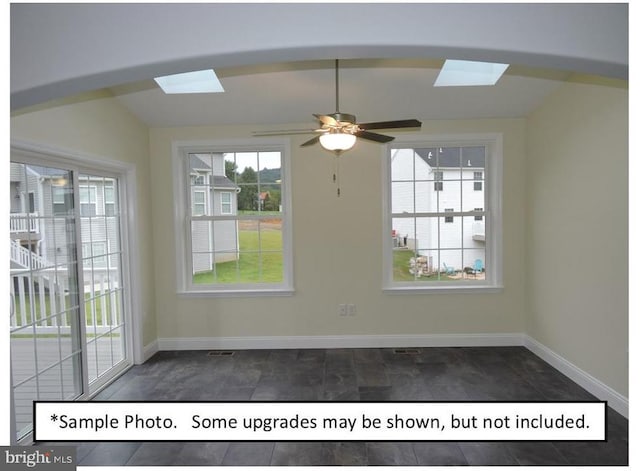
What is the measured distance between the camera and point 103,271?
384cm

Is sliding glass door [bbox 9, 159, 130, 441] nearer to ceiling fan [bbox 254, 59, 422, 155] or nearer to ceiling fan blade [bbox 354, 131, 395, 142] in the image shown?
ceiling fan [bbox 254, 59, 422, 155]

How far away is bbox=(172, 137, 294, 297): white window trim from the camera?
14.9ft

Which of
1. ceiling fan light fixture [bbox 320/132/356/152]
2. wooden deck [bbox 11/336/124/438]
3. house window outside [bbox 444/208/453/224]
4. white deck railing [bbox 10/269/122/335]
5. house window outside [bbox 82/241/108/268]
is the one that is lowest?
wooden deck [bbox 11/336/124/438]

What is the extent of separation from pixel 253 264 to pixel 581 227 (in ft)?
10.9

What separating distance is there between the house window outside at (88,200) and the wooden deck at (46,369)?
1086mm

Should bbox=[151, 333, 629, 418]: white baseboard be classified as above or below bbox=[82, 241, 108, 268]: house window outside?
below

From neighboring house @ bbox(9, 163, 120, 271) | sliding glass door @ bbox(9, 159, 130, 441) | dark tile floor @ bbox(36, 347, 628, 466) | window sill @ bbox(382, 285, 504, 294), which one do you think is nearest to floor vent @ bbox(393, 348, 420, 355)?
dark tile floor @ bbox(36, 347, 628, 466)

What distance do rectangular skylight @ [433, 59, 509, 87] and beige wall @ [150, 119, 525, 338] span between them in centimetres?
61

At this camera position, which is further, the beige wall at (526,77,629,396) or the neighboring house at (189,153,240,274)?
the neighboring house at (189,153,240,274)

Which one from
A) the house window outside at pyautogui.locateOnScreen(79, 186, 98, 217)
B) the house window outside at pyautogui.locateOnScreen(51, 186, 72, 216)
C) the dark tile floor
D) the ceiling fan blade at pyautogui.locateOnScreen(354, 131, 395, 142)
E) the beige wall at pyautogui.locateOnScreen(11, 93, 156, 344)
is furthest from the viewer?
the house window outside at pyautogui.locateOnScreen(79, 186, 98, 217)

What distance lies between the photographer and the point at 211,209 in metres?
4.70

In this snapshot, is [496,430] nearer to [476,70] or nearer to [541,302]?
[541,302]

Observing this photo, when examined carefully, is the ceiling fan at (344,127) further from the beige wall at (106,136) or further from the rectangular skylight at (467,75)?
the beige wall at (106,136)

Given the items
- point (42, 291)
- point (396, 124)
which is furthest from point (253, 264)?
point (396, 124)
